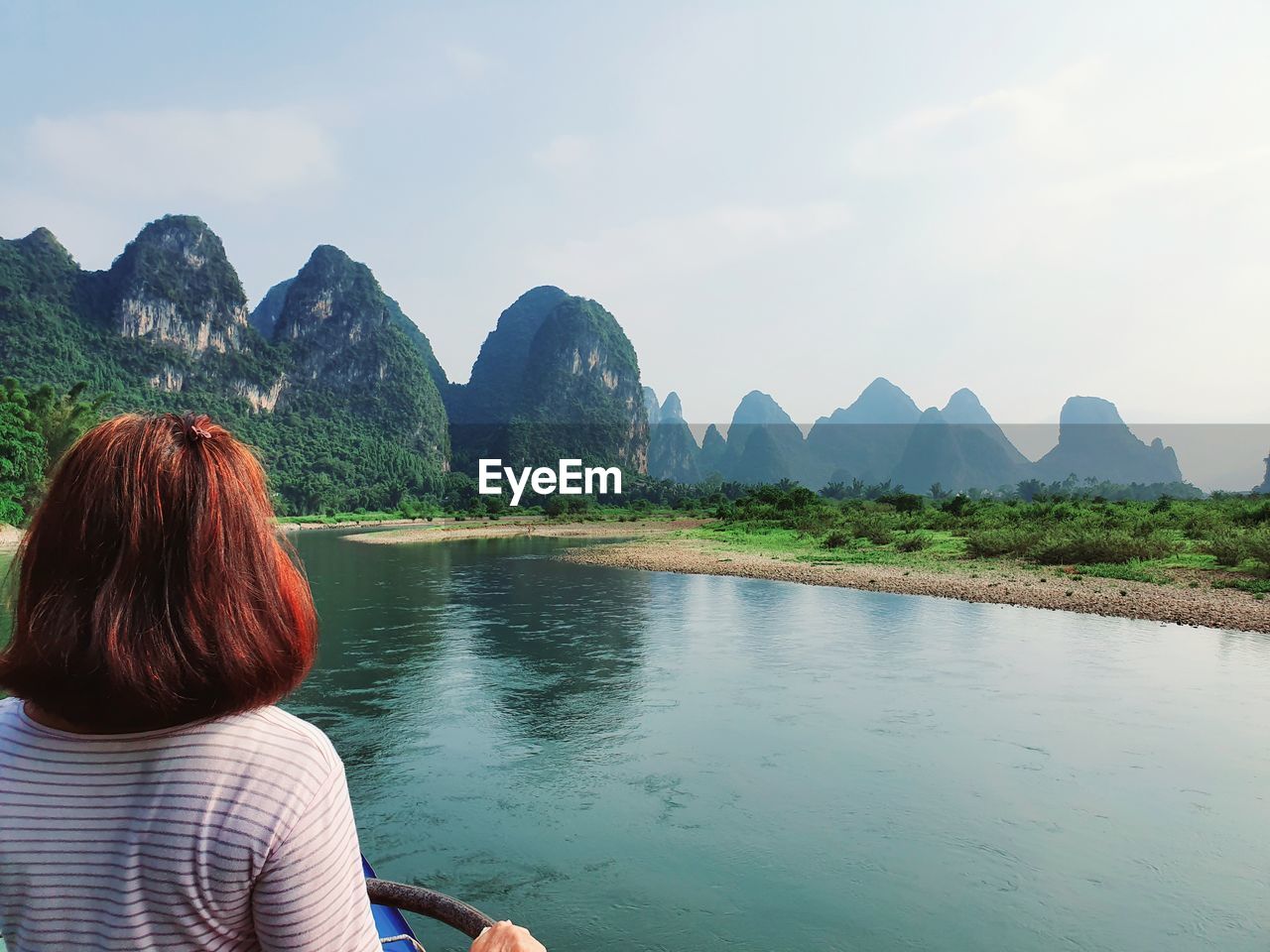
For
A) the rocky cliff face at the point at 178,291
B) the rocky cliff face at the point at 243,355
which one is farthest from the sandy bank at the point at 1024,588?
the rocky cliff face at the point at 178,291

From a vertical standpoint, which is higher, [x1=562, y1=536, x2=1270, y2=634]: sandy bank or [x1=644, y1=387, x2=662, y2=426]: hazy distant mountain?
[x1=644, y1=387, x2=662, y2=426]: hazy distant mountain

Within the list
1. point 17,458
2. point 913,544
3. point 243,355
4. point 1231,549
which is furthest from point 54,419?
point 243,355

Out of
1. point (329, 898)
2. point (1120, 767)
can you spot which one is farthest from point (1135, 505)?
point (329, 898)

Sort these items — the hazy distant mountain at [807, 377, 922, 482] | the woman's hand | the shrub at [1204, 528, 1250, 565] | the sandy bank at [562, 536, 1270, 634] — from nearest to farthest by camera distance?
1. the woman's hand
2. the sandy bank at [562, 536, 1270, 634]
3. the shrub at [1204, 528, 1250, 565]
4. the hazy distant mountain at [807, 377, 922, 482]

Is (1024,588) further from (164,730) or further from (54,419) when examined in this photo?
(54,419)

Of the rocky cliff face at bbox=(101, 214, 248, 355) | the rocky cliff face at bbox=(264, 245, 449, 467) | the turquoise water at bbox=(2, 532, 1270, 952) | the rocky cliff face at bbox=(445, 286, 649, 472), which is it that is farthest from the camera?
the rocky cliff face at bbox=(445, 286, 649, 472)

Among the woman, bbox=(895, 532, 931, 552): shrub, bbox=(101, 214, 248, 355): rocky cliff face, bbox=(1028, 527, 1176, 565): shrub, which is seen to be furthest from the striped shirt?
bbox=(101, 214, 248, 355): rocky cliff face

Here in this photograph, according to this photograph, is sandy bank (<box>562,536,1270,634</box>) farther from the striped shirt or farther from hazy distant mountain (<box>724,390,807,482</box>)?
hazy distant mountain (<box>724,390,807,482</box>)
